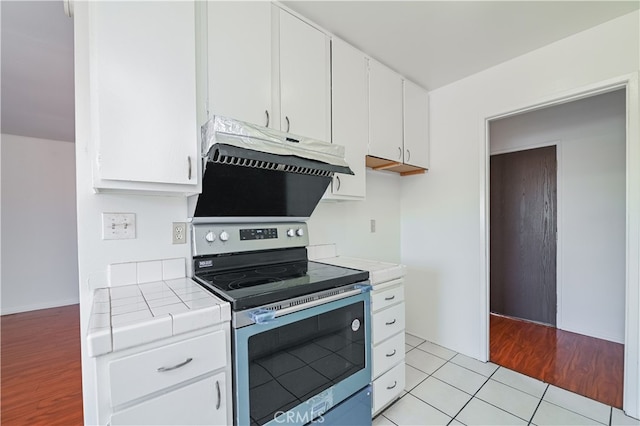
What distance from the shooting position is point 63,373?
2.34 meters

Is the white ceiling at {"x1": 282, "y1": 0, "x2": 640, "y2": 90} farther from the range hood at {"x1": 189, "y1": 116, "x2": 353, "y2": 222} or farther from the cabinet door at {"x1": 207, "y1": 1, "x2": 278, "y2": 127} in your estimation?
the range hood at {"x1": 189, "y1": 116, "x2": 353, "y2": 222}

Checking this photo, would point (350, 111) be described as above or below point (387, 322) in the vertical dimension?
above

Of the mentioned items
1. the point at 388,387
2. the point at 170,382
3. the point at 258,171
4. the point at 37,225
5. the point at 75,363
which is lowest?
the point at 75,363

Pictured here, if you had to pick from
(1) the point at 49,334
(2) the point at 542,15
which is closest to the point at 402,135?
(2) the point at 542,15

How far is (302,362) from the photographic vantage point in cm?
126

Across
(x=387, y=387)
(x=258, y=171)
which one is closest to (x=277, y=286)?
(x=258, y=171)

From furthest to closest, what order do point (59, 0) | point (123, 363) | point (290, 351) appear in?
point (59, 0)
point (290, 351)
point (123, 363)

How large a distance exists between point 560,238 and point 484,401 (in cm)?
219

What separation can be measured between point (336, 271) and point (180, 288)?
2.66 ft

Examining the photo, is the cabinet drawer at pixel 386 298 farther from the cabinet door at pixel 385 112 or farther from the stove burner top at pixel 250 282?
the cabinet door at pixel 385 112

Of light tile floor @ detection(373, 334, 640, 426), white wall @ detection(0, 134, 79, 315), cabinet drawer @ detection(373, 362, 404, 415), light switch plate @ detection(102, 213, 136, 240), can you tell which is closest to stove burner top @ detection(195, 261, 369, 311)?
light switch plate @ detection(102, 213, 136, 240)

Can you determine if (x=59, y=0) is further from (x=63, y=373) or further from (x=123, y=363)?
(x=63, y=373)

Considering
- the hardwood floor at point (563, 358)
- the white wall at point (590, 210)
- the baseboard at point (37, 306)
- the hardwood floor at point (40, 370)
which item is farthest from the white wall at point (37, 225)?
the white wall at point (590, 210)

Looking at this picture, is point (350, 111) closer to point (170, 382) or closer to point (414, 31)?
point (414, 31)
